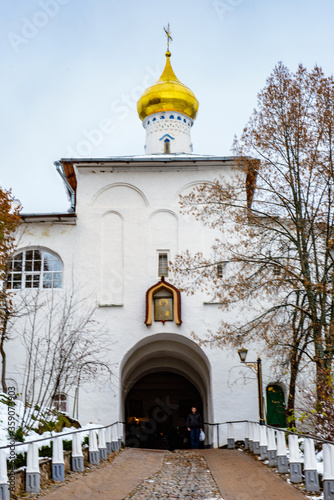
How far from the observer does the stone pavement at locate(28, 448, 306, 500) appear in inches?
302

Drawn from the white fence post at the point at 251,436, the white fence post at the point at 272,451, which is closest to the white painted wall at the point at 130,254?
the white fence post at the point at 251,436

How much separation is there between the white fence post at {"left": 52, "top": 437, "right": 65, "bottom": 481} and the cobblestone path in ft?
3.94

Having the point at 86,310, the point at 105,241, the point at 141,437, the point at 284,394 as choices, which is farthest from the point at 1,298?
the point at 141,437

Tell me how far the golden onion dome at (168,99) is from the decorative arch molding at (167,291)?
8.95 meters

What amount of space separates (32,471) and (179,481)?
2594 mm

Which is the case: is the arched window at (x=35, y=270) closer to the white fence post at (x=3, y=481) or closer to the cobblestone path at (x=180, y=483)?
the cobblestone path at (x=180, y=483)

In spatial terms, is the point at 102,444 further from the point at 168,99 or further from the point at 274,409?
the point at 168,99

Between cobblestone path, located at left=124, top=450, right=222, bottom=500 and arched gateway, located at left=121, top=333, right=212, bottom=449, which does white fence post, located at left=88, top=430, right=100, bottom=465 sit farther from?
arched gateway, located at left=121, top=333, right=212, bottom=449

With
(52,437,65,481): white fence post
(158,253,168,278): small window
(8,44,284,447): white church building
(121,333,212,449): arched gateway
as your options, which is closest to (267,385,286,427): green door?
(8,44,284,447): white church building

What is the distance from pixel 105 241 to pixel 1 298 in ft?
17.4

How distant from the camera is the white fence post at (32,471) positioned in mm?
7633

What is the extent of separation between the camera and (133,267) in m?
17.7

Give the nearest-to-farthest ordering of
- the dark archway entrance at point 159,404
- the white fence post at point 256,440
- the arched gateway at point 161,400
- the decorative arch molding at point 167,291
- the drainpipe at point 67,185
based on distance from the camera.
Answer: the white fence post at point 256,440 → the decorative arch molding at point 167,291 → the drainpipe at point 67,185 → the arched gateway at point 161,400 → the dark archway entrance at point 159,404

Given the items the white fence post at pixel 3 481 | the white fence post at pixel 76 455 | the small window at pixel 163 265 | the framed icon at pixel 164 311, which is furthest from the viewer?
the small window at pixel 163 265
